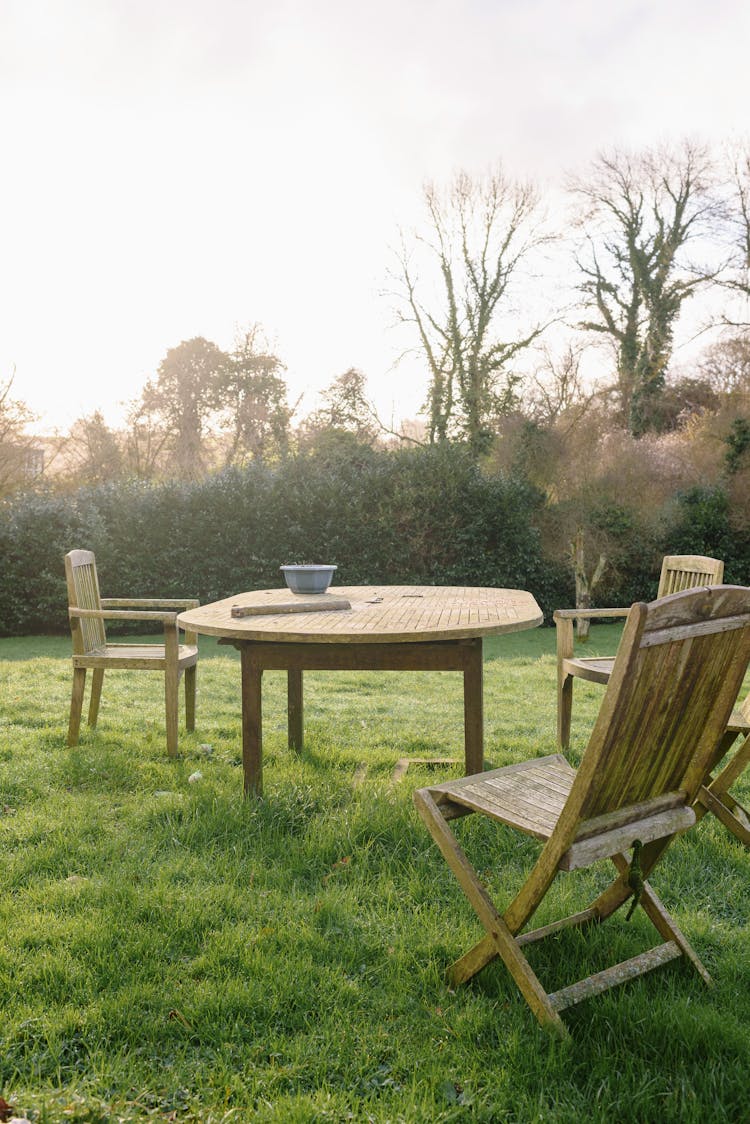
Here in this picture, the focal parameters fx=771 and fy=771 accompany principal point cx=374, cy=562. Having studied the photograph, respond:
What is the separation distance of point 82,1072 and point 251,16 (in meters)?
6.62

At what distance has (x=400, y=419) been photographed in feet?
63.9

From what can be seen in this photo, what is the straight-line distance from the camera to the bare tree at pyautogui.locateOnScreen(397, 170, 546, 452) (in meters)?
18.9

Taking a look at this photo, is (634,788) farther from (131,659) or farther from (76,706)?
(76,706)

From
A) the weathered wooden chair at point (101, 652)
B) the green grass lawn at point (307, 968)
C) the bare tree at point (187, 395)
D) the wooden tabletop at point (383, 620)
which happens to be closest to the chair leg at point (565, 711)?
the wooden tabletop at point (383, 620)

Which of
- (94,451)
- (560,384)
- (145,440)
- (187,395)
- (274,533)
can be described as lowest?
(274,533)

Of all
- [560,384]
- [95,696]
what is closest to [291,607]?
[95,696]

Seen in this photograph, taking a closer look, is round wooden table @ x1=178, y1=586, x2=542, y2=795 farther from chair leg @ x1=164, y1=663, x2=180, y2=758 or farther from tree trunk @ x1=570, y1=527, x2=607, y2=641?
tree trunk @ x1=570, y1=527, x2=607, y2=641

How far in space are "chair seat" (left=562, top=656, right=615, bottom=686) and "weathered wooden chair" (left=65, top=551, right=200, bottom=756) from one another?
220 cm

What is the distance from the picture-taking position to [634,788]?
1913 millimetres

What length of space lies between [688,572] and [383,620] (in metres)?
2.04

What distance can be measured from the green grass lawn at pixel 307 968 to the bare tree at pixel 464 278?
16066 mm

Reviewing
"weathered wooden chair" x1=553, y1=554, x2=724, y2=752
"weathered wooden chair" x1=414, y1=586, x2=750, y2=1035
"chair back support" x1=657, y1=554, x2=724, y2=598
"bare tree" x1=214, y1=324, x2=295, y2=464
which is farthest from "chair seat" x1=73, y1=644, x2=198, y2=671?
→ "bare tree" x1=214, y1=324, x2=295, y2=464

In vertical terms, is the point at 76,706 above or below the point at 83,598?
below

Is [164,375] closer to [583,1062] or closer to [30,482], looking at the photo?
[30,482]
